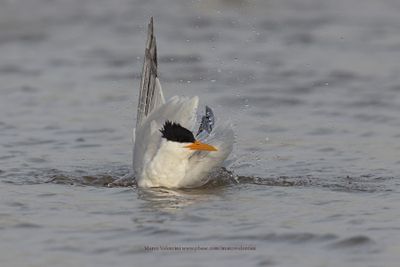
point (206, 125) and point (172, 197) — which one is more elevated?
point (206, 125)

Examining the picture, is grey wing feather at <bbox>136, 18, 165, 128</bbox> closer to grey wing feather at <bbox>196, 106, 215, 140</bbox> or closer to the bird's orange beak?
grey wing feather at <bbox>196, 106, 215, 140</bbox>

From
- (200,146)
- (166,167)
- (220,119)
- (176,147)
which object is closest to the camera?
(200,146)

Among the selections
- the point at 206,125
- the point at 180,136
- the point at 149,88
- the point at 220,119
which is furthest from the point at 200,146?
the point at 220,119

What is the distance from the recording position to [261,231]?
20.4ft

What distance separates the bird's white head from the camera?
24.1 feet

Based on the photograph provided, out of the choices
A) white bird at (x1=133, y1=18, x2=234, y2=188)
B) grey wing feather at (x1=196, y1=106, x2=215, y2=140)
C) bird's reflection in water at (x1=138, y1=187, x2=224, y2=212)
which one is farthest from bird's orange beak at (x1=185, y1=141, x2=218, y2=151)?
grey wing feather at (x1=196, y1=106, x2=215, y2=140)

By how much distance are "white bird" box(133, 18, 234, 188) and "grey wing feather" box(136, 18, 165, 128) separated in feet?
0.27

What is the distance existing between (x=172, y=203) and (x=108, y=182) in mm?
856

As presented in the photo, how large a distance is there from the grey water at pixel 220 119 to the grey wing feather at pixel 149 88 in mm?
555

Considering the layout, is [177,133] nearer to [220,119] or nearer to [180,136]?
[180,136]

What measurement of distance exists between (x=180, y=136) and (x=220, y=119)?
Answer: 239 cm

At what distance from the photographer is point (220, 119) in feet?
31.9

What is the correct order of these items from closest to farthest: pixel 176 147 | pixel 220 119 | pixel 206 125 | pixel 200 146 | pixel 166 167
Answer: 1. pixel 200 146
2. pixel 176 147
3. pixel 166 167
4. pixel 206 125
5. pixel 220 119

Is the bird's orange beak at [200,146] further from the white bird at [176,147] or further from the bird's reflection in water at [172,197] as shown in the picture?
the bird's reflection in water at [172,197]
